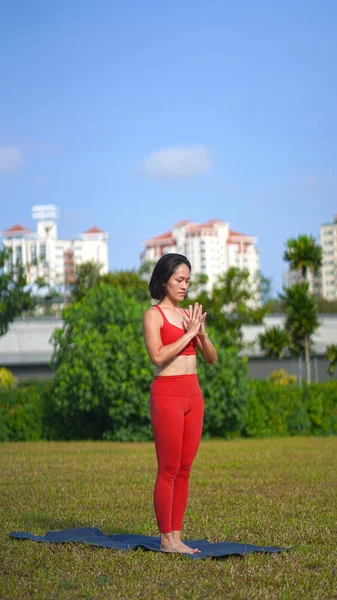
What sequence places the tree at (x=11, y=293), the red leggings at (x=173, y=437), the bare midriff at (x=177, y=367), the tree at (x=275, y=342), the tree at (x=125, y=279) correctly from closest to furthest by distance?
1. the red leggings at (x=173, y=437)
2. the bare midriff at (x=177, y=367)
3. the tree at (x=275, y=342)
4. the tree at (x=11, y=293)
5. the tree at (x=125, y=279)

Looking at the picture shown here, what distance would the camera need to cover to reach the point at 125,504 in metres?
9.91

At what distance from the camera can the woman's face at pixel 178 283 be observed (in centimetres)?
681

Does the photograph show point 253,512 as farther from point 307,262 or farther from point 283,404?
point 307,262

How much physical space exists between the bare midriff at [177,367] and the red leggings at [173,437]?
3cm

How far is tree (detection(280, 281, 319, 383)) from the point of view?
102ft

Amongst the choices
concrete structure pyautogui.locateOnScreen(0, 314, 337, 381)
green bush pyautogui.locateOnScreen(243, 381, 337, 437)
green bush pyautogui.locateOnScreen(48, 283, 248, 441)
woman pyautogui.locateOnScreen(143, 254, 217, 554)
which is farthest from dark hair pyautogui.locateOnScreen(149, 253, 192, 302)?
concrete structure pyautogui.locateOnScreen(0, 314, 337, 381)

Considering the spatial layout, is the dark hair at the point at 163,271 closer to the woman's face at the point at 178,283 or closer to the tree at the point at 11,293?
the woman's face at the point at 178,283

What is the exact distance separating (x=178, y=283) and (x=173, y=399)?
86cm

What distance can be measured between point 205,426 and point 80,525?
1507 cm

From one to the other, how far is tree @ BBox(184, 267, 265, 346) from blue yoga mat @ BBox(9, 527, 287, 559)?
34.5 metres

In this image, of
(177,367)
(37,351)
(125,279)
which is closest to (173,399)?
(177,367)

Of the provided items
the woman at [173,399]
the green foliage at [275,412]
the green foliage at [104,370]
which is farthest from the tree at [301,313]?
the woman at [173,399]

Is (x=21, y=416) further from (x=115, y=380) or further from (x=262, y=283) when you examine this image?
(x=262, y=283)

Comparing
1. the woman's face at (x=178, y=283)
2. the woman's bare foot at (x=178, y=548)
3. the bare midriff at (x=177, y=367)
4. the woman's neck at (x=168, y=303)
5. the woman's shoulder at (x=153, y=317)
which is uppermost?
the woman's face at (x=178, y=283)
